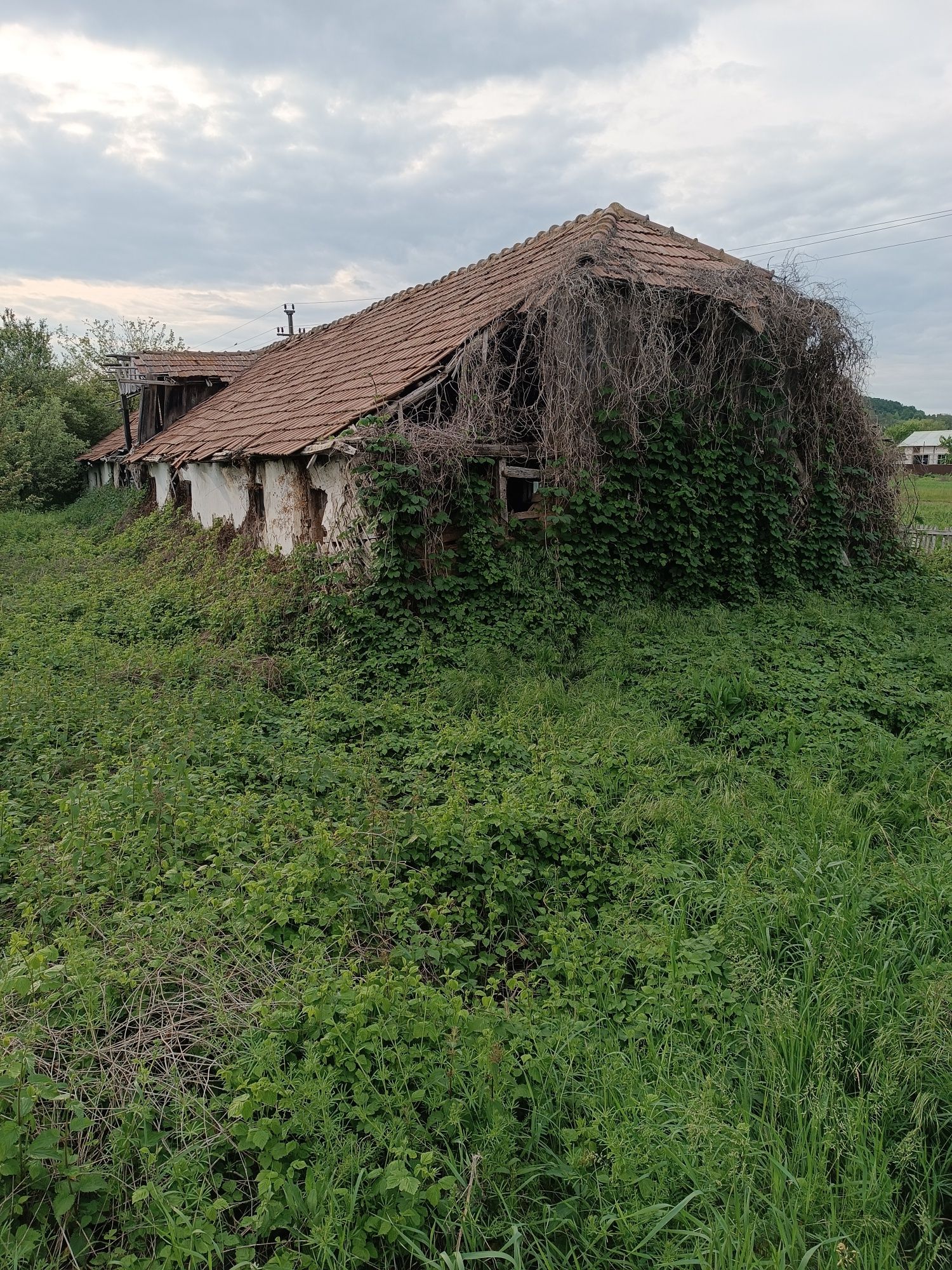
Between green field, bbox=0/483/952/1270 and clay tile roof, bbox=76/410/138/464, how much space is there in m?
19.8

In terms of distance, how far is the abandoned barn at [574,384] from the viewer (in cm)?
896

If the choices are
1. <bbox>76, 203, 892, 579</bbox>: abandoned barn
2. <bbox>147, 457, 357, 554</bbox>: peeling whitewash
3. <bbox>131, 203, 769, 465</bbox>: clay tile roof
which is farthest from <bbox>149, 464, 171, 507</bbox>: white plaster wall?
<bbox>76, 203, 892, 579</bbox>: abandoned barn

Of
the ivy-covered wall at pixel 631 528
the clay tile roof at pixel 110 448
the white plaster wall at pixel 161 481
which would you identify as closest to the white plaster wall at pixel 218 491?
the white plaster wall at pixel 161 481

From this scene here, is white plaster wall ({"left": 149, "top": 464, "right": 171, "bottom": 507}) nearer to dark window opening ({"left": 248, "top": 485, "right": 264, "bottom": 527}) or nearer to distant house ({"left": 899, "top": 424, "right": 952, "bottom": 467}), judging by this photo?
dark window opening ({"left": 248, "top": 485, "right": 264, "bottom": 527})

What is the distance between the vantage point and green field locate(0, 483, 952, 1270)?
2441 millimetres

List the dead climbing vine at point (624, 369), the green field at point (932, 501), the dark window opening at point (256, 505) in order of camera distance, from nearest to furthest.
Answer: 1. the dead climbing vine at point (624, 369)
2. the dark window opening at point (256, 505)
3. the green field at point (932, 501)

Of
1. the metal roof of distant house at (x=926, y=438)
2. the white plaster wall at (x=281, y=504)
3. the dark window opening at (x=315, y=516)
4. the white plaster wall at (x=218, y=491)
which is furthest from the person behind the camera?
the metal roof of distant house at (x=926, y=438)

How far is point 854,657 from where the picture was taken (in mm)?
7727

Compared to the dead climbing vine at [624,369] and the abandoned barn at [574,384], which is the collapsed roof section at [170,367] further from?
the dead climbing vine at [624,369]

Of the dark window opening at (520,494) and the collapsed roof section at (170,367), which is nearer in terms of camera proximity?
the dark window opening at (520,494)

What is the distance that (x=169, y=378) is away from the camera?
19969mm

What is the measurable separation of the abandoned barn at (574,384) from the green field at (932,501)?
0.51 meters

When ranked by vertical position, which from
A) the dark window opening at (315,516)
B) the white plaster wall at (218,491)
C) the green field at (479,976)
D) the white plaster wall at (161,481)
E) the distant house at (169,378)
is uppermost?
the distant house at (169,378)

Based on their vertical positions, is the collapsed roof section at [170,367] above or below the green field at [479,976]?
above
